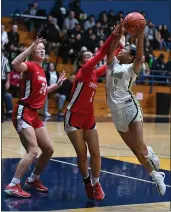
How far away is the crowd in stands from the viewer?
730 inches

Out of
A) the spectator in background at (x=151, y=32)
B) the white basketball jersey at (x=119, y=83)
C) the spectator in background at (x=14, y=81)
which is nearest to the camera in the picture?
the white basketball jersey at (x=119, y=83)

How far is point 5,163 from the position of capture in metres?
8.07

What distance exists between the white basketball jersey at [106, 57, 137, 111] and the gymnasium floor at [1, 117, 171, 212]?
3.97 feet

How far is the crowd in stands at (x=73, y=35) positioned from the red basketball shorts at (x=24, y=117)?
433 inches

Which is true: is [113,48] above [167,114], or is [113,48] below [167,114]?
above

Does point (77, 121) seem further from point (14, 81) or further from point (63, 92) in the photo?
point (63, 92)

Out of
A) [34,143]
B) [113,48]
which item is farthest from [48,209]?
[113,48]

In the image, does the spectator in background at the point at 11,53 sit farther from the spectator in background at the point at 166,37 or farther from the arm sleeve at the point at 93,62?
the arm sleeve at the point at 93,62

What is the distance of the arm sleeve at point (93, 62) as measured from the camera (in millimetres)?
5648

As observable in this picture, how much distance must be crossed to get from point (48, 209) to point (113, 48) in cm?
203

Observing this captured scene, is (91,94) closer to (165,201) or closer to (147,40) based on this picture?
(165,201)

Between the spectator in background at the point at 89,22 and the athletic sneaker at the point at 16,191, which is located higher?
the spectator in background at the point at 89,22

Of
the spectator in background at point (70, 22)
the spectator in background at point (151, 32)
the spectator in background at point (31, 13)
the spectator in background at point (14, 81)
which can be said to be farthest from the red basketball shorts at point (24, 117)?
the spectator in background at point (151, 32)

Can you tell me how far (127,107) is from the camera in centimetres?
588
